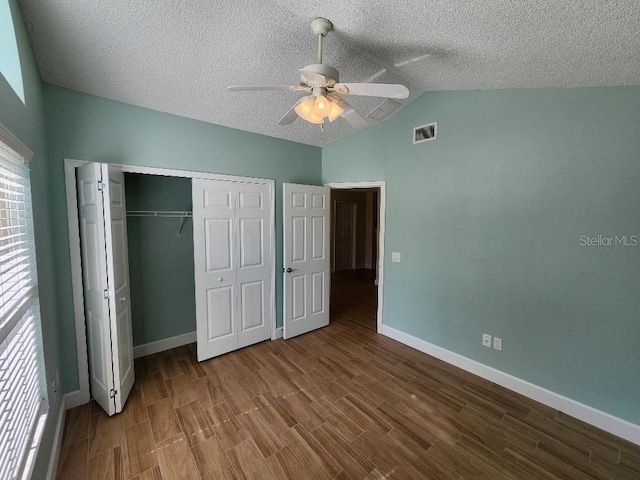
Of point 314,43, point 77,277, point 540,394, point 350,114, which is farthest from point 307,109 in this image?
point 540,394

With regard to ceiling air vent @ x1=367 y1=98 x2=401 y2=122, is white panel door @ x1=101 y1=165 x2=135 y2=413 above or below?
below

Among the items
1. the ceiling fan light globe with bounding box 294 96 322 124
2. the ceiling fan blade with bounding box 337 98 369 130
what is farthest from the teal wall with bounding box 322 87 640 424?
the ceiling fan light globe with bounding box 294 96 322 124

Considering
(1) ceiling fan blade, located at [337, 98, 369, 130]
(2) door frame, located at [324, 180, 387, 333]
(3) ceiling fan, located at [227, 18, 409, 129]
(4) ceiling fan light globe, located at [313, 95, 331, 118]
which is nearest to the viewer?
(3) ceiling fan, located at [227, 18, 409, 129]

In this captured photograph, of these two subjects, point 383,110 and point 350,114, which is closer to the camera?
point 350,114

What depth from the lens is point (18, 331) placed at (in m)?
1.22

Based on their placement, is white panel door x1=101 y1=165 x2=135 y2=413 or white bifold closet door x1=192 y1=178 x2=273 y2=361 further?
white bifold closet door x1=192 y1=178 x2=273 y2=361

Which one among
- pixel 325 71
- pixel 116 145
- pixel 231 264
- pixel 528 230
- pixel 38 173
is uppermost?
pixel 325 71

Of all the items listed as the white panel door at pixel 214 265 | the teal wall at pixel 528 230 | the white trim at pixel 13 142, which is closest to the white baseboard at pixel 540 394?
the teal wall at pixel 528 230

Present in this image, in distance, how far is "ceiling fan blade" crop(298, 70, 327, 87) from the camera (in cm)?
130

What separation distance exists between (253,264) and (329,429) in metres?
1.86

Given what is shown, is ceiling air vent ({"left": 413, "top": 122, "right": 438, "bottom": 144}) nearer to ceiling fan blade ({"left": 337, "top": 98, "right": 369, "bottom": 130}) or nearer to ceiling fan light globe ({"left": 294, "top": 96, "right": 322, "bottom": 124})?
ceiling fan blade ({"left": 337, "top": 98, "right": 369, "bottom": 130})

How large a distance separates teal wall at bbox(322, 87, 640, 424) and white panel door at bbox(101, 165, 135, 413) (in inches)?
108

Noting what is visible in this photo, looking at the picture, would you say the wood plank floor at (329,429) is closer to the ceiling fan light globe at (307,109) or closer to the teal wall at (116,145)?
the teal wall at (116,145)

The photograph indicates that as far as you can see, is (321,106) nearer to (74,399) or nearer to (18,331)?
(18,331)
